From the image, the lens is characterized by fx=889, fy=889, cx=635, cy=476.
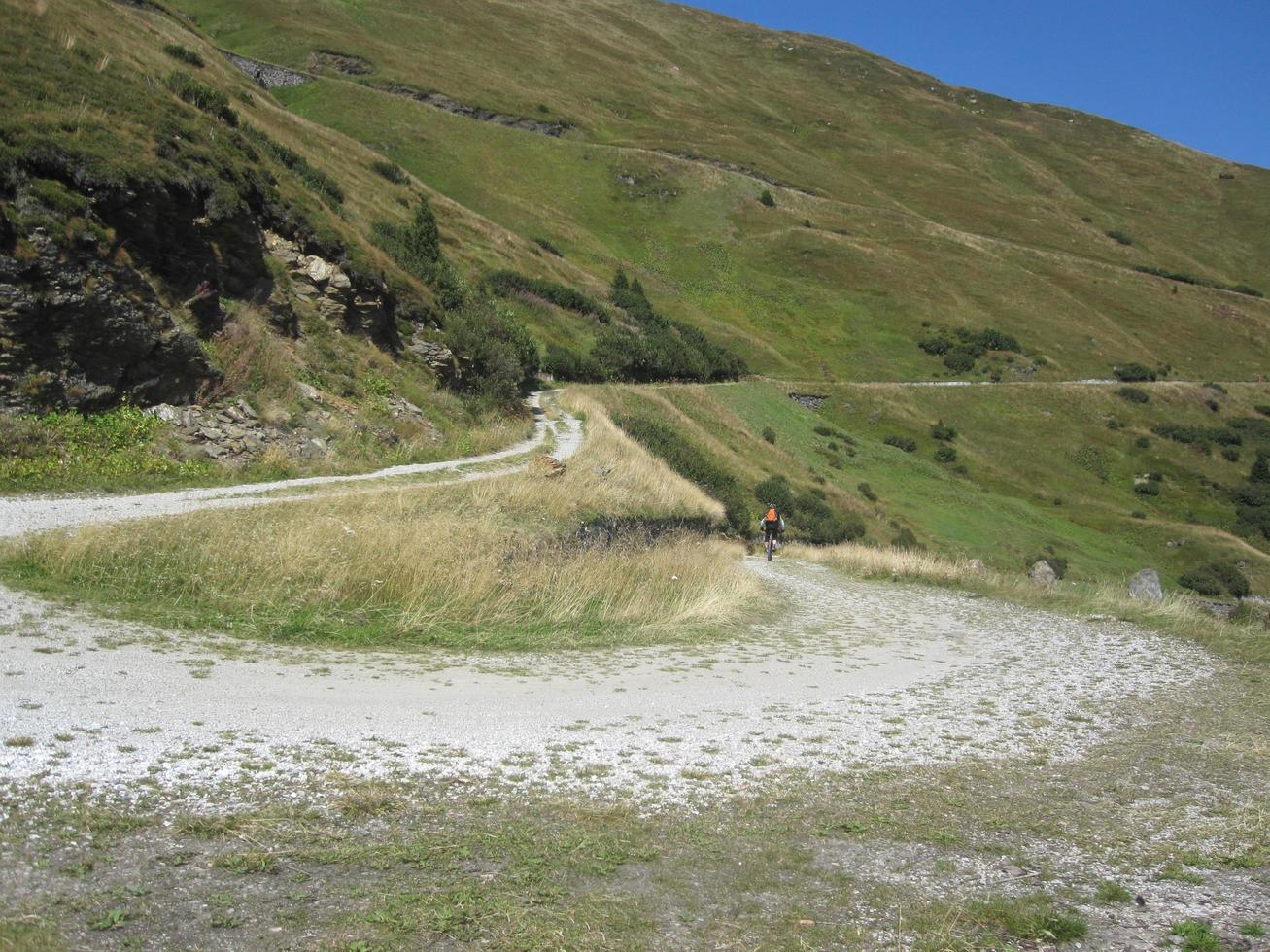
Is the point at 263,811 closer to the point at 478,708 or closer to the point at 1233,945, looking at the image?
the point at 478,708

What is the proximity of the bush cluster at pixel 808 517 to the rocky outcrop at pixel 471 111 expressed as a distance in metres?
77.2

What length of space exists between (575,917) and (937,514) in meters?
42.3

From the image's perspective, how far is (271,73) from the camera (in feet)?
304

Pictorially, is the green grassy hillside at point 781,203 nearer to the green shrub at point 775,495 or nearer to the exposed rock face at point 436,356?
the green shrub at point 775,495

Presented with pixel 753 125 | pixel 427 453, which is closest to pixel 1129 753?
pixel 427 453

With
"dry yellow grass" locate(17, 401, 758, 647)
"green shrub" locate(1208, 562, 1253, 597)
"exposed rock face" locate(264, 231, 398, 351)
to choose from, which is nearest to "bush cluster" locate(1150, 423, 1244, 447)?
"green shrub" locate(1208, 562, 1253, 597)

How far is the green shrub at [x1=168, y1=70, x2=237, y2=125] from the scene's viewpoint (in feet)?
82.8

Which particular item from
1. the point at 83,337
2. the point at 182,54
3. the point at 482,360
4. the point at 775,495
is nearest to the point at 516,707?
the point at 83,337

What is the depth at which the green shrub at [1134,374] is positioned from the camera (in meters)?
76.9

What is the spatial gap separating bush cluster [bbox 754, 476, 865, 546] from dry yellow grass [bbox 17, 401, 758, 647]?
57.8ft

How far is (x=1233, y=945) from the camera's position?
469 cm

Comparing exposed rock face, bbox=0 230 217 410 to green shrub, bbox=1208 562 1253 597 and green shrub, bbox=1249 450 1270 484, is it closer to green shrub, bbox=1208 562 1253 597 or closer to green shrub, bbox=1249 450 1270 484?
green shrub, bbox=1208 562 1253 597

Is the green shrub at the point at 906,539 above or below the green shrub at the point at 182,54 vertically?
below

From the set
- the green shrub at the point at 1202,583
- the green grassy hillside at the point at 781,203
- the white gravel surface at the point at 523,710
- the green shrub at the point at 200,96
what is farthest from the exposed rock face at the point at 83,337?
the green shrub at the point at 1202,583
